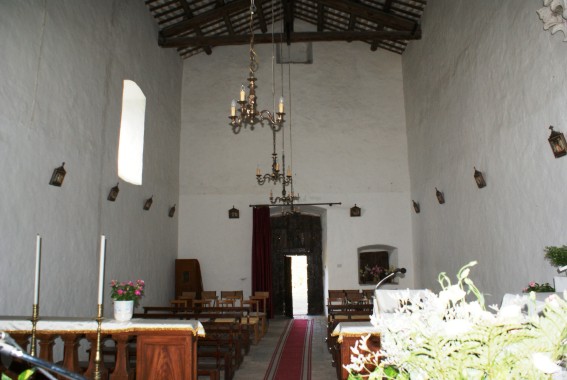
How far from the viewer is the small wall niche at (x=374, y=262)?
13.0 metres

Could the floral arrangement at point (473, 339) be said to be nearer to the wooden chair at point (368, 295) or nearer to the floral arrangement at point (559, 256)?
the floral arrangement at point (559, 256)

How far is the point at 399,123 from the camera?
1339cm

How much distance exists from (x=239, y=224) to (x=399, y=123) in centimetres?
522

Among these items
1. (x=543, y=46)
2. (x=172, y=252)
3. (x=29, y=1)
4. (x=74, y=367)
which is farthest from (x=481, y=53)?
(x=172, y=252)

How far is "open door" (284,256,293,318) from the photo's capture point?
13.7 metres

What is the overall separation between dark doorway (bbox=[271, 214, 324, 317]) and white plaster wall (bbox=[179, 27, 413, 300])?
30.0 inches

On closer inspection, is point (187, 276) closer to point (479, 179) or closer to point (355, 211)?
point (355, 211)

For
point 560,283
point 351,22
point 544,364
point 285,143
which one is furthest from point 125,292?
point 351,22

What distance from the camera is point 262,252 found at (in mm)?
12883

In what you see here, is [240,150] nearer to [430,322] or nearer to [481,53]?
[481,53]

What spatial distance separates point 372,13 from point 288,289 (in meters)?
7.71

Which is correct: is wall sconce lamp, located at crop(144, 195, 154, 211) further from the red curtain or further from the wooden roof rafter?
the wooden roof rafter

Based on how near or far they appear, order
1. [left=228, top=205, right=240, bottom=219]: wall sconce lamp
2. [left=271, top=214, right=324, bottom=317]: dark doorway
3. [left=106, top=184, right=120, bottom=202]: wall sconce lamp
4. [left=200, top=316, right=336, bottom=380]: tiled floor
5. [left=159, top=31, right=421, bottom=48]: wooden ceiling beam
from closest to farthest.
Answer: [left=200, top=316, right=336, bottom=380]: tiled floor
[left=106, top=184, right=120, bottom=202]: wall sconce lamp
[left=159, top=31, right=421, bottom=48]: wooden ceiling beam
[left=228, top=205, right=240, bottom=219]: wall sconce lamp
[left=271, top=214, right=324, bottom=317]: dark doorway

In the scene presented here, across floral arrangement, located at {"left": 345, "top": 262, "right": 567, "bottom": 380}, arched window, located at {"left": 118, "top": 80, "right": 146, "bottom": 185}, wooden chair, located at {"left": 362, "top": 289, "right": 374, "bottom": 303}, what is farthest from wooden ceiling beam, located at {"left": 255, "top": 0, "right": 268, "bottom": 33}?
floral arrangement, located at {"left": 345, "top": 262, "right": 567, "bottom": 380}
